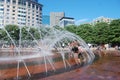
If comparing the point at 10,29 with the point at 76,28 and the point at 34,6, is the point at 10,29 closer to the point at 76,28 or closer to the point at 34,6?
the point at 76,28

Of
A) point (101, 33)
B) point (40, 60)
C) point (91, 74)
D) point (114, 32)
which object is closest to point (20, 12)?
point (101, 33)

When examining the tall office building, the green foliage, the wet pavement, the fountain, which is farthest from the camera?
the tall office building

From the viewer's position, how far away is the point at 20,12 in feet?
429

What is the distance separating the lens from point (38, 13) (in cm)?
14075

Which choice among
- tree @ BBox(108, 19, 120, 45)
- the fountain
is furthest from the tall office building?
the fountain

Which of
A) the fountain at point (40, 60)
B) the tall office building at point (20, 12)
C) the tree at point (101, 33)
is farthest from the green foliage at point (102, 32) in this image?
the tall office building at point (20, 12)

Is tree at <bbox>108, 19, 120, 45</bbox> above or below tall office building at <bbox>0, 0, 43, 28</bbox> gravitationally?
below

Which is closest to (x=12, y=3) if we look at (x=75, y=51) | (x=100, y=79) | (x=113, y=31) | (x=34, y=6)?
(x=34, y=6)

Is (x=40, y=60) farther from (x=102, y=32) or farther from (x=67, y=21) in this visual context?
(x=67, y=21)

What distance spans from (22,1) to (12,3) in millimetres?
6958

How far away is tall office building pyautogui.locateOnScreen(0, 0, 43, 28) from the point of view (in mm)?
126062

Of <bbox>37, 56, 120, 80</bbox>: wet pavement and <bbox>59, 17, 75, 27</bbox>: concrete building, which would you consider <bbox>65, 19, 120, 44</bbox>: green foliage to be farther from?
<bbox>59, 17, 75, 27</bbox>: concrete building

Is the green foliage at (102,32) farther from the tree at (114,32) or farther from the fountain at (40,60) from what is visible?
the fountain at (40,60)

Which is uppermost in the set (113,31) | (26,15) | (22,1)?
(22,1)
